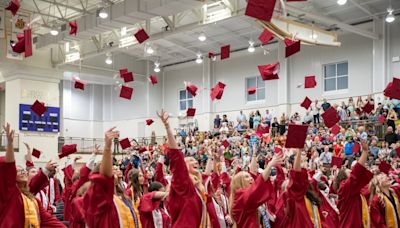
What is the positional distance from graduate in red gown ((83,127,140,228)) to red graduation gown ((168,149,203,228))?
46 cm

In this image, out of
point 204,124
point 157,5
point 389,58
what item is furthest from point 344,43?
point 157,5

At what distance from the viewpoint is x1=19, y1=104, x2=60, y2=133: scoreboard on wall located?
2584 centimetres

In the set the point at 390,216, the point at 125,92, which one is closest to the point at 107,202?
the point at 390,216

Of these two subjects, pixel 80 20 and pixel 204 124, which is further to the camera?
pixel 204 124

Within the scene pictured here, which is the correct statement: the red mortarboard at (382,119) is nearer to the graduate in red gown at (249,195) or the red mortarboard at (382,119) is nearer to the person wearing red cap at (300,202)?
the person wearing red cap at (300,202)

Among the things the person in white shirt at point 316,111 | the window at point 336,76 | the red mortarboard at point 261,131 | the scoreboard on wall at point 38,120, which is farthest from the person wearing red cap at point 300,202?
the scoreboard on wall at point 38,120

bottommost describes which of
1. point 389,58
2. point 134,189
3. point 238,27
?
point 134,189

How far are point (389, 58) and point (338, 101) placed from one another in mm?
2959

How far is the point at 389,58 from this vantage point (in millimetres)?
22656

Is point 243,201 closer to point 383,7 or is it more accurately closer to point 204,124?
point 383,7

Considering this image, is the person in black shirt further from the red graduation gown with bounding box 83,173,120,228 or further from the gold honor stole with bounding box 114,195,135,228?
the red graduation gown with bounding box 83,173,120,228

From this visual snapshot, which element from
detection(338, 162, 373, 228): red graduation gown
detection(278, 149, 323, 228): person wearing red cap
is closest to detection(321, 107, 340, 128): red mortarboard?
detection(338, 162, 373, 228): red graduation gown

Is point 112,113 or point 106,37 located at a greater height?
point 106,37

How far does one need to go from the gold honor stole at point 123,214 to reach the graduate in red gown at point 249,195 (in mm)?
1036
